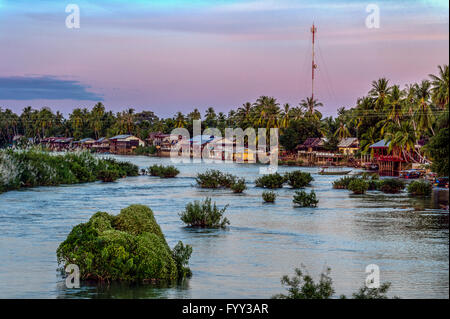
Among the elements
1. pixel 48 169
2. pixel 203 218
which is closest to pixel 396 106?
pixel 48 169

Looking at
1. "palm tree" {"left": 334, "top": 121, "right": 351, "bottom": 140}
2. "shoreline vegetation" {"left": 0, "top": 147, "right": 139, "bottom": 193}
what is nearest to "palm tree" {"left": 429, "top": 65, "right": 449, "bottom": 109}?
"shoreline vegetation" {"left": 0, "top": 147, "right": 139, "bottom": 193}

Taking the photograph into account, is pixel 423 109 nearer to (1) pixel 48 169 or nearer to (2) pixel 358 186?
(2) pixel 358 186

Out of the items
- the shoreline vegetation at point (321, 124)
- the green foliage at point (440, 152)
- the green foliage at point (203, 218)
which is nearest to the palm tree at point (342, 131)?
the shoreline vegetation at point (321, 124)

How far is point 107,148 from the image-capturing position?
164 meters

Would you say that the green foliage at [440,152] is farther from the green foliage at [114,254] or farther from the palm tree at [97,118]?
the palm tree at [97,118]

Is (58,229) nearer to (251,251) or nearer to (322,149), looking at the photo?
(251,251)

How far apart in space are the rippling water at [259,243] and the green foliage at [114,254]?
37cm

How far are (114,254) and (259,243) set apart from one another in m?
9.09

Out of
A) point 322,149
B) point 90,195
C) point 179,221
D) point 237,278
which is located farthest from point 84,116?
point 237,278

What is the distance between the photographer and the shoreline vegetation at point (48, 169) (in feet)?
150

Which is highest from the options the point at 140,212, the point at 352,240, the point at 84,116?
the point at 84,116

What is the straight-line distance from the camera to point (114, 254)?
14406 millimetres

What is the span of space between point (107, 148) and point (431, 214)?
458 ft

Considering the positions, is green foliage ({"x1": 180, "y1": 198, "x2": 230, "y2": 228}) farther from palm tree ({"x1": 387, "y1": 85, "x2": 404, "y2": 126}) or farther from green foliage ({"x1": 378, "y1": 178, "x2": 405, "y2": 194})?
palm tree ({"x1": 387, "y1": 85, "x2": 404, "y2": 126})
